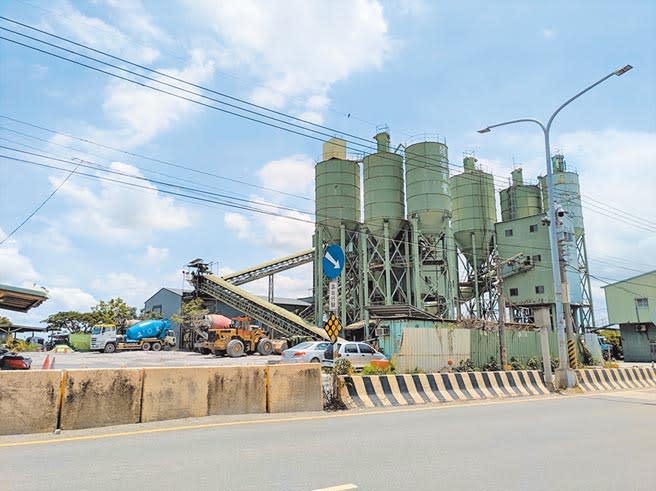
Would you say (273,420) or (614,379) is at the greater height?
(614,379)

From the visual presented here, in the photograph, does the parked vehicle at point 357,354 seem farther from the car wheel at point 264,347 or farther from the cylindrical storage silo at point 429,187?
the cylindrical storage silo at point 429,187

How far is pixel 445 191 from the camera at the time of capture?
137ft

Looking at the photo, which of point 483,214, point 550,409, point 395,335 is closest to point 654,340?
point 483,214

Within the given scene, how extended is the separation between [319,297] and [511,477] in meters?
37.4

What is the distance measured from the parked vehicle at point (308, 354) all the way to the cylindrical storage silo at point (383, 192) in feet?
76.4

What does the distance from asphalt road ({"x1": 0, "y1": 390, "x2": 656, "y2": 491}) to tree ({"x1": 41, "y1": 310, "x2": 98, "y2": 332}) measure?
5271 cm

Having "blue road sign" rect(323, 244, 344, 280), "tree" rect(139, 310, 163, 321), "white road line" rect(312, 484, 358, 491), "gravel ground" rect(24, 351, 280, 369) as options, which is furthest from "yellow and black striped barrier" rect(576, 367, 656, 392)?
"tree" rect(139, 310, 163, 321)

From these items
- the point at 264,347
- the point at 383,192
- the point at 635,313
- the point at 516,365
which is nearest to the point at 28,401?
the point at 516,365

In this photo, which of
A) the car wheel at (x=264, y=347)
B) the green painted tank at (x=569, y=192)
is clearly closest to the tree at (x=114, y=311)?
the car wheel at (x=264, y=347)

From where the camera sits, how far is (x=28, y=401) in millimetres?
7578

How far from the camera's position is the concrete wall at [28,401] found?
24.4 feet

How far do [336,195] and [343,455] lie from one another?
3785 cm

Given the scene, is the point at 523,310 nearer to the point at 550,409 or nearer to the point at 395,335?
the point at 395,335

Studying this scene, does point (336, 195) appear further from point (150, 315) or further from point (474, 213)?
point (150, 315)
